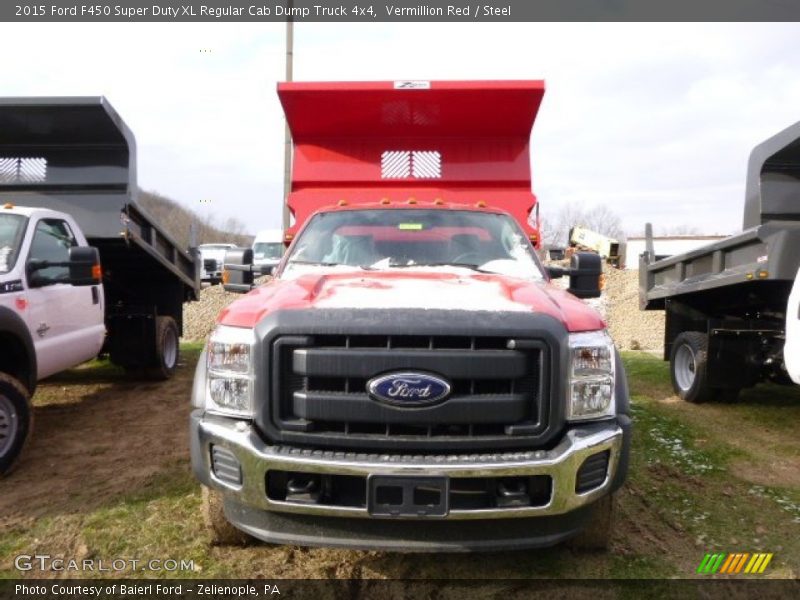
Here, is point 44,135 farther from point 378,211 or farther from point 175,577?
point 175,577

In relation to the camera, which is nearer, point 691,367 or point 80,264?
point 80,264

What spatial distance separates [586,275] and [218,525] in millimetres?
2739

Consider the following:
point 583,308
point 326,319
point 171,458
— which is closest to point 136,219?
point 171,458

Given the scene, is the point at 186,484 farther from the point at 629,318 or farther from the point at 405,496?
the point at 629,318

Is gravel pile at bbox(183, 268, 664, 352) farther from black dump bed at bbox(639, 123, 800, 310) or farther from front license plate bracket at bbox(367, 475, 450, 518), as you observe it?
front license plate bracket at bbox(367, 475, 450, 518)

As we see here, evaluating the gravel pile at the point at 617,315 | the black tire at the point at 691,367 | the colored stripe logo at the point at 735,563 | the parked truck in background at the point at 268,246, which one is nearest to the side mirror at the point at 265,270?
the colored stripe logo at the point at 735,563

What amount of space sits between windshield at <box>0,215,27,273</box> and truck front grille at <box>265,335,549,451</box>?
3.38 meters

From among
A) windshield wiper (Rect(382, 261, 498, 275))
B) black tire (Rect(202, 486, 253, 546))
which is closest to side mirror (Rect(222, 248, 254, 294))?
windshield wiper (Rect(382, 261, 498, 275))

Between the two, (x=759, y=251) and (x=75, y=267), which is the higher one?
(x=759, y=251)

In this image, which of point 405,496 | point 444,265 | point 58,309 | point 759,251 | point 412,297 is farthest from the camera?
point 58,309

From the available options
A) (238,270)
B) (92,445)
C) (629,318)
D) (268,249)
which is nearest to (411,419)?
(238,270)

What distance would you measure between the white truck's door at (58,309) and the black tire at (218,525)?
2820 millimetres

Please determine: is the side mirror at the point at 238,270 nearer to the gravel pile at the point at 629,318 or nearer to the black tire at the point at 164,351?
the black tire at the point at 164,351

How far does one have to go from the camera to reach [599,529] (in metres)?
3.09
